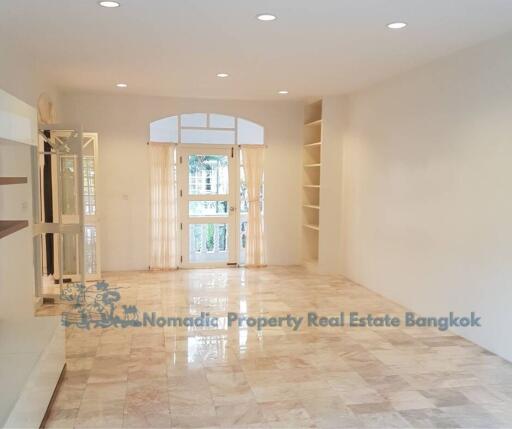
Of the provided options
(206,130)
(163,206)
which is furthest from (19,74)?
(206,130)

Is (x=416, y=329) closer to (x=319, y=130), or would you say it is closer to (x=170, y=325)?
(x=170, y=325)

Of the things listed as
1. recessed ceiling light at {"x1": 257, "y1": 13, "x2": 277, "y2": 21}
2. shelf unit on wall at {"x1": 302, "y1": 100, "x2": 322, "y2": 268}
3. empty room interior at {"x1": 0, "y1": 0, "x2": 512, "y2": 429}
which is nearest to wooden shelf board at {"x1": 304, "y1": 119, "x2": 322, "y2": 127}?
shelf unit on wall at {"x1": 302, "y1": 100, "x2": 322, "y2": 268}

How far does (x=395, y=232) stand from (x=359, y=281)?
3.96ft

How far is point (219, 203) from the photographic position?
7754 millimetres

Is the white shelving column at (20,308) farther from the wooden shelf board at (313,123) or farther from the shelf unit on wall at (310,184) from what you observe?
the shelf unit on wall at (310,184)

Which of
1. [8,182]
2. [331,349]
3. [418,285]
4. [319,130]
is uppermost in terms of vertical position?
[319,130]

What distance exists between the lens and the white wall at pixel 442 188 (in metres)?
4.03

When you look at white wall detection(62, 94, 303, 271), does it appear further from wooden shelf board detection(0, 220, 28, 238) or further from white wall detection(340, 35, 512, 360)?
wooden shelf board detection(0, 220, 28, 238)

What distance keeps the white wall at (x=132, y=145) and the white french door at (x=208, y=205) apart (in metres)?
0.55

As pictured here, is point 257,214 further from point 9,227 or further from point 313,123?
point 9,227

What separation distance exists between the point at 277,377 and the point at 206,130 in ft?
15.7

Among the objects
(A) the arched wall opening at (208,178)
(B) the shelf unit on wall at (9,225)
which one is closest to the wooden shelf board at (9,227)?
(B) the shelf unit on wall at (9,225)

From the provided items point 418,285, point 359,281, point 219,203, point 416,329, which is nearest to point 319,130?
point 219,203

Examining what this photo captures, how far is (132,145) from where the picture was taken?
287 inches
